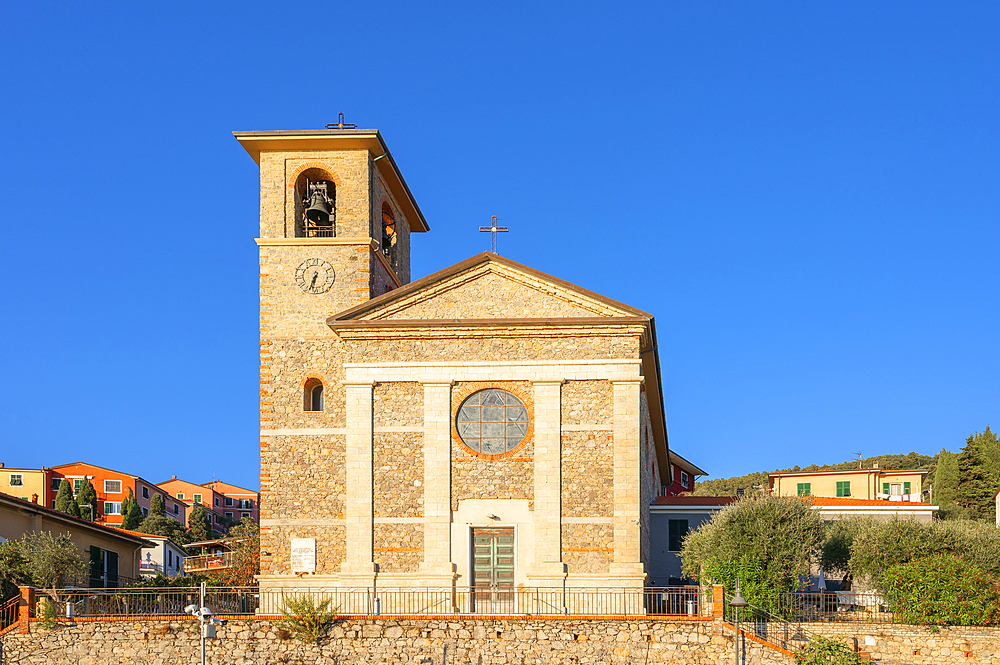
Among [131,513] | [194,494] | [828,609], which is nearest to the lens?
[828,609]

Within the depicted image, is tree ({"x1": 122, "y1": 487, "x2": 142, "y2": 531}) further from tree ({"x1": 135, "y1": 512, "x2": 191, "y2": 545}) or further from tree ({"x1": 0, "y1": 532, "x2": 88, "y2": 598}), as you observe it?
tree ({"x1": 0, "y1": 532, "x2": 88, "y2": 598})

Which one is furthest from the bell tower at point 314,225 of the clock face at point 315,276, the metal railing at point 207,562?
the metal railing at point 207,562

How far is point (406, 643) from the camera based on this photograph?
21578mm

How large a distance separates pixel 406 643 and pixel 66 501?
140 ft

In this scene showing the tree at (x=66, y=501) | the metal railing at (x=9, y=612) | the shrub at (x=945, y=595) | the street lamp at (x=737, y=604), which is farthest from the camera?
the tree at (x=66, y=501)

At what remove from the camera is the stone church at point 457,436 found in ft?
80.6

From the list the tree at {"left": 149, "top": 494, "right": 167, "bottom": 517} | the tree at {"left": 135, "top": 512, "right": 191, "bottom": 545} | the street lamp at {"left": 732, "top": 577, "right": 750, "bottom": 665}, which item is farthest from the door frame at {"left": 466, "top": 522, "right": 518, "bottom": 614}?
the tree at {"left": 149, "top": 494, "right": 167, "bottom": 517}

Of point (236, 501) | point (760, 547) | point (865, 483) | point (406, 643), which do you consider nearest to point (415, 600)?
point (406, 643)

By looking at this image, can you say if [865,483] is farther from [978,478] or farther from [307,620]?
[307,620]

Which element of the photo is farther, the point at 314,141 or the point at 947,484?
the point at 947,484

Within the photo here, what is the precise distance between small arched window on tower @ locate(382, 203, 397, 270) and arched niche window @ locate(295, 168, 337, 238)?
238 centimetres

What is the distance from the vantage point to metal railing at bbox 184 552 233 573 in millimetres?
47188

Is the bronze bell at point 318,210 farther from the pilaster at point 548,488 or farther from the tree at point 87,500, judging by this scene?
the tree at point 87,500

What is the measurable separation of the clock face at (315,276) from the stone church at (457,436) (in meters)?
0.59
